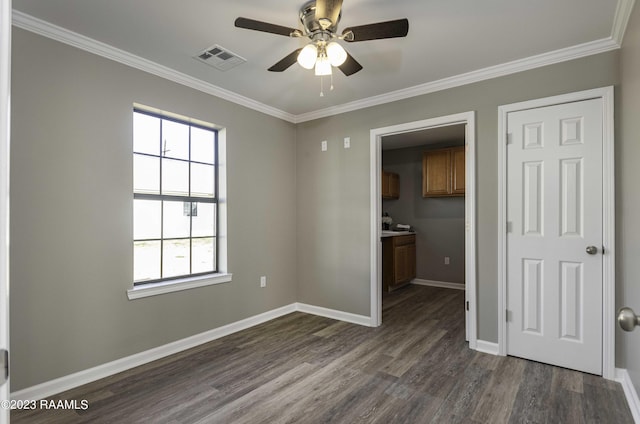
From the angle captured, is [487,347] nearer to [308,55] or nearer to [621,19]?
[621,19]

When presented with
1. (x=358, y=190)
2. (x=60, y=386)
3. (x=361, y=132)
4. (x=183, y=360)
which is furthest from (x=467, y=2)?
(x=60, y=386)

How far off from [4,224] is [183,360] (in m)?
2.55

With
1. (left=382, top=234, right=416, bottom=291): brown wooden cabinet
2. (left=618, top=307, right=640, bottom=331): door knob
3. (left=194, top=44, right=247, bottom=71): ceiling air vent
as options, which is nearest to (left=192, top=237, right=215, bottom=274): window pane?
(left=194, top=44, right=247, bottom=71): ceiling air vent

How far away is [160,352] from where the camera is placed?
2.80 meters

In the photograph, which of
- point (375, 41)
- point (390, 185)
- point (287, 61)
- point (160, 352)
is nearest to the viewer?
point (287, 61)

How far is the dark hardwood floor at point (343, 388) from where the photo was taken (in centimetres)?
200

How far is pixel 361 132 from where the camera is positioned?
3707 millimetres

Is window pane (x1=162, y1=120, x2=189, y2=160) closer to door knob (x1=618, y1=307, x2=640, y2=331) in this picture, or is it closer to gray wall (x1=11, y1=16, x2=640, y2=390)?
gray wall (x1=11, y1=16, x2=640, y2=390)

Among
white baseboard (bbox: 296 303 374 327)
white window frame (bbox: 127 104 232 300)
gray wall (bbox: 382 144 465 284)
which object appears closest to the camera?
white window frame (bbox: 127 104 232 300)

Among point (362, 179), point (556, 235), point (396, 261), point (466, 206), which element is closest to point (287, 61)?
point (362, 179)

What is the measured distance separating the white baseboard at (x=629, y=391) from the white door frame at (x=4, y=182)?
2.89 meters

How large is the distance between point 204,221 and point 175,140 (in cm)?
84

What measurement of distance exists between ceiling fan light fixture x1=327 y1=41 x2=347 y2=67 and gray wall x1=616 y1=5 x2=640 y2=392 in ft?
5.44

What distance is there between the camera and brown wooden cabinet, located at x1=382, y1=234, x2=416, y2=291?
5.13m
